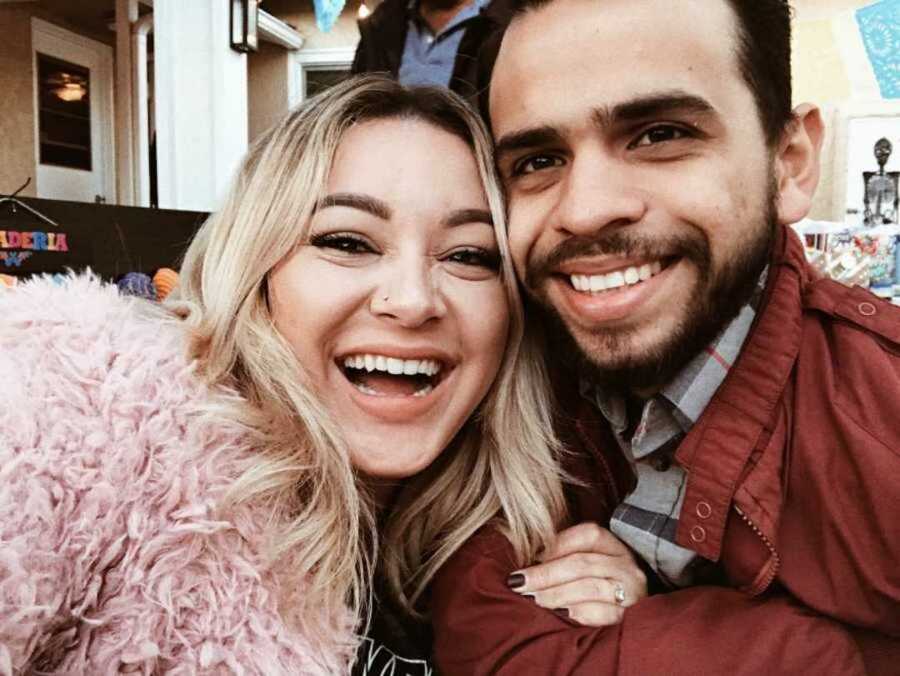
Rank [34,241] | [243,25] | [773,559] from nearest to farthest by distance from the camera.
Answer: [773,559]
[34,241]
[243,25]

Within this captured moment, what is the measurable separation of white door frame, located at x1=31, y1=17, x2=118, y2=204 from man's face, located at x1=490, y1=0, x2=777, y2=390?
21.3ft

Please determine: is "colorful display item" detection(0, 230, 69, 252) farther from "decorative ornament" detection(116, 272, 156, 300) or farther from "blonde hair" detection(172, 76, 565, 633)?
"blonde hair" detection(172, 76, 565, 633)

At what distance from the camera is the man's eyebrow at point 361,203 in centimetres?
118

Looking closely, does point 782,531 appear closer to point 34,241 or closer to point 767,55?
point 767,55

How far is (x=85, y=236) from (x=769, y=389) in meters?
1.85

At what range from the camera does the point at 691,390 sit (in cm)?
107

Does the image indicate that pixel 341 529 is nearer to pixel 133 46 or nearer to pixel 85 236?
pixel 85 236

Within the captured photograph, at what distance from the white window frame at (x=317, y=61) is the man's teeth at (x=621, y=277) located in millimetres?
5378

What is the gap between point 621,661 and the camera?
3.04 feet

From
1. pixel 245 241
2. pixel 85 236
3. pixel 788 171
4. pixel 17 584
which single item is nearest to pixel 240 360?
pixel 245 241

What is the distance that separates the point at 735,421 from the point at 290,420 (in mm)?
649

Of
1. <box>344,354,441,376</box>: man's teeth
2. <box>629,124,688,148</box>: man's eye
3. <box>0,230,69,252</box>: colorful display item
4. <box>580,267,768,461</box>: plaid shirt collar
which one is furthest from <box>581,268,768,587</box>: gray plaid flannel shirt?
<box>0,230,69,252</box>: colorful display item

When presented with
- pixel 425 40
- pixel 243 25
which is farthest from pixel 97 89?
pixel 425 40

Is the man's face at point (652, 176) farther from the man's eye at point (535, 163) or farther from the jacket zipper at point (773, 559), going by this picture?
the jacket zipper at point (773, 559)
